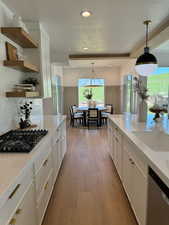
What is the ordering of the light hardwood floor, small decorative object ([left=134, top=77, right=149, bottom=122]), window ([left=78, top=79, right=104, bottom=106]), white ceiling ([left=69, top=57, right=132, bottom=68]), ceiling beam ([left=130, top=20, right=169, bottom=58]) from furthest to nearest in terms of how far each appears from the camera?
1. window ([left=78, top=79, right=104, bottom=106])
2. white ceiling ([left=69, top=57, right=132, bottom=68])
3. ceiling beam ([left=130, top=20, right=169, bottom=58])
4. small decorative object ([left=134, top=77, right=149, bottom=122])
5. the light hardwood floor

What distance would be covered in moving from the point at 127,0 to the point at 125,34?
55.0 inches

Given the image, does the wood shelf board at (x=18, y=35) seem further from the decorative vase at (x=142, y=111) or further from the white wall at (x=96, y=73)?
the white wall at (x=96, y=73)

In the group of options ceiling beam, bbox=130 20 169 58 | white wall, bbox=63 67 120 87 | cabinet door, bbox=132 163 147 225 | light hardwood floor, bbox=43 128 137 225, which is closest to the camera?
cabinet door, bbox=132 163 147 225

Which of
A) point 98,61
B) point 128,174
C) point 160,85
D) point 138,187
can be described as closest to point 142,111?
point 128,174

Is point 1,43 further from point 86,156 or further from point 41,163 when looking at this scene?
point 86,156

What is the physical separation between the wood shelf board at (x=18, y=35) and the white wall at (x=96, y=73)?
18.9 feet

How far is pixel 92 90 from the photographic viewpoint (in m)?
8.28

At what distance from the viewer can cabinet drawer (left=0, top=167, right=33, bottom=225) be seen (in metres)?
0.91

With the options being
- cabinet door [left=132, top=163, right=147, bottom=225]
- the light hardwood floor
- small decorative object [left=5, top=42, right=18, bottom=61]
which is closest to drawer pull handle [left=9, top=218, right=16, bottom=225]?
the light hardwood floor

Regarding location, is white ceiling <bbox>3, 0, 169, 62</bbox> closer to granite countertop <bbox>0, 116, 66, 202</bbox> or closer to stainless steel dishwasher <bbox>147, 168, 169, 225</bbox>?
granite countertop <bbox>0, 116, 66, 202</bbox>

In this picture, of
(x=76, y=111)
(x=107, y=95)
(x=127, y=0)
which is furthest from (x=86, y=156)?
(x=107, y=95)

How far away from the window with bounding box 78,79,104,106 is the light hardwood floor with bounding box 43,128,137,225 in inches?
194

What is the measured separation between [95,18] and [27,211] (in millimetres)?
2746

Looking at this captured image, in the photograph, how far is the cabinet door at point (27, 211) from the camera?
1112 millimetres
